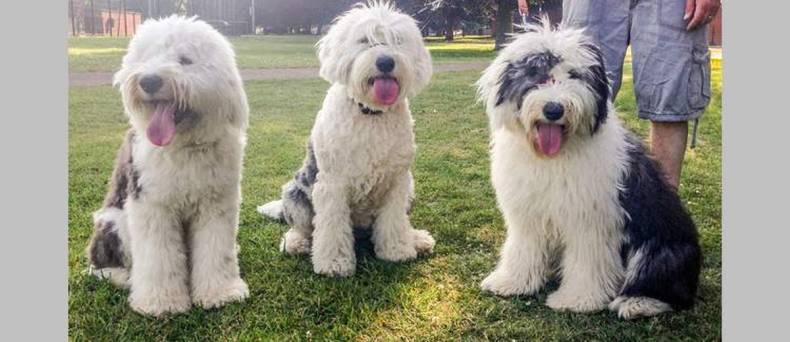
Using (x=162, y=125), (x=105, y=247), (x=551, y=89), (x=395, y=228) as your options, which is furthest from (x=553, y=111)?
(x=105, y=247)

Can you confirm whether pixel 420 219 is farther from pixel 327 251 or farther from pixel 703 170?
pixel 703 170

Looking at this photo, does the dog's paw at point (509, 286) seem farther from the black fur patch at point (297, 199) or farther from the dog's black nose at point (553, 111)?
the black fur patch at point (297, 199)

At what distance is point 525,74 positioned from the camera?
3.36 meters

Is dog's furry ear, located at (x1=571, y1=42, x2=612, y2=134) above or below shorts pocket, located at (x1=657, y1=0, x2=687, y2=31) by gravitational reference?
below

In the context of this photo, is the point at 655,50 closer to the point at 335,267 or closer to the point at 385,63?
the point at 385,63

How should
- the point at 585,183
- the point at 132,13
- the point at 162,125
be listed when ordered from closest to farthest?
the point at 162,125 → the point at 585,183 → the point at 132,13

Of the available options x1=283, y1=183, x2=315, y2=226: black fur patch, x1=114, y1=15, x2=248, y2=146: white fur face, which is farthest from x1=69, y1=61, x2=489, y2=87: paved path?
x1=283, y1=183, x2=315, y2=226: black fur patch

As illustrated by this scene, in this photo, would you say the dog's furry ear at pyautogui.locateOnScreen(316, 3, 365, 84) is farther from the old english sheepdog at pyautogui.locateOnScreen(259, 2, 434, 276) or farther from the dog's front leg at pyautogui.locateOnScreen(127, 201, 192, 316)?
the dog's front leg at pyautogui.locateOnScreen(127, 201, 192, 316)

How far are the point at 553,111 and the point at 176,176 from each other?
1.96 meters

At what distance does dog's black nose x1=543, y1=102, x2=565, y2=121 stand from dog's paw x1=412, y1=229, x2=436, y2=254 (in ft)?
5.33

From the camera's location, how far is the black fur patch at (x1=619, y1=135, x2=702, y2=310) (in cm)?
346

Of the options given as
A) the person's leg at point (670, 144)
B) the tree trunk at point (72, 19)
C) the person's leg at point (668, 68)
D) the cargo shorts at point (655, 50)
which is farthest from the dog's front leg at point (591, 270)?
the tree trunk at point (72, 19)

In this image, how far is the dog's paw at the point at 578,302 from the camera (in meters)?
3.57

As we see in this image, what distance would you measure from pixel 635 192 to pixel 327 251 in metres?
1.90
